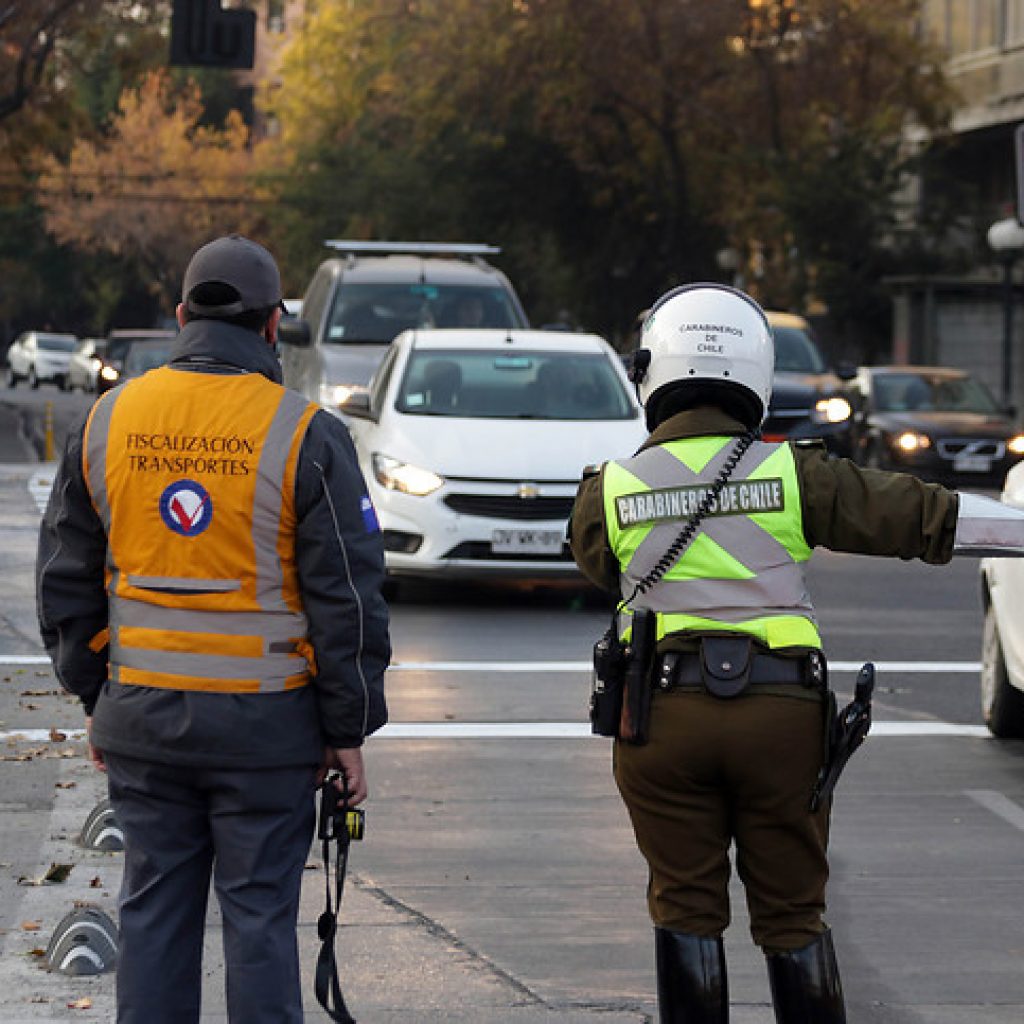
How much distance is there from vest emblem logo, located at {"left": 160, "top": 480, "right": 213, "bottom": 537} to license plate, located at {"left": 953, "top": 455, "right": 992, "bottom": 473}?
23.1m

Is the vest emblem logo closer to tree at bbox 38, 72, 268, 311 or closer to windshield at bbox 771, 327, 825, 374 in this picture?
windshield at bbox 771, 327, 825, 374

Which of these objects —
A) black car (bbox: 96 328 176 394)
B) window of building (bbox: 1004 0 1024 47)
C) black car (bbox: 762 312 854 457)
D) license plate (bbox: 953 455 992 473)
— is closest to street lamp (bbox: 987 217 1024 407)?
black car (bbox: 762 312 854 457)

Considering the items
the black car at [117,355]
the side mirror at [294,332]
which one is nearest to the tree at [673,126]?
the black car at [117,355]

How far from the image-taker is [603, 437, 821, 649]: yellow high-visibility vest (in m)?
4.55

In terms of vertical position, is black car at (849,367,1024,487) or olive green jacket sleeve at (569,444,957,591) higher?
olive green jacket sleeve at (569,444,957,591)

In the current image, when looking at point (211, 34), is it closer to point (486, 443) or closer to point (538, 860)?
point (486, 443)

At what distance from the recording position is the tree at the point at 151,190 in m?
83.1

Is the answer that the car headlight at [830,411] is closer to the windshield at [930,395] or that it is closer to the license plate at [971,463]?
the license plate at [971,463]

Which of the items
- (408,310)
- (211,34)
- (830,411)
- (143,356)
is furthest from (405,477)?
(143,356)

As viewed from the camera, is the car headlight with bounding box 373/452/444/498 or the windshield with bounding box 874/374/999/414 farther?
the windshield with bounding box 874/374/999/414

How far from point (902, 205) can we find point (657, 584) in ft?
130

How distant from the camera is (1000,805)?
8852 millimetres

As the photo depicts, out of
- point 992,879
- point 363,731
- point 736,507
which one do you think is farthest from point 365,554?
point 992,879

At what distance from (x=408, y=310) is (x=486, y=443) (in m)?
6.30
